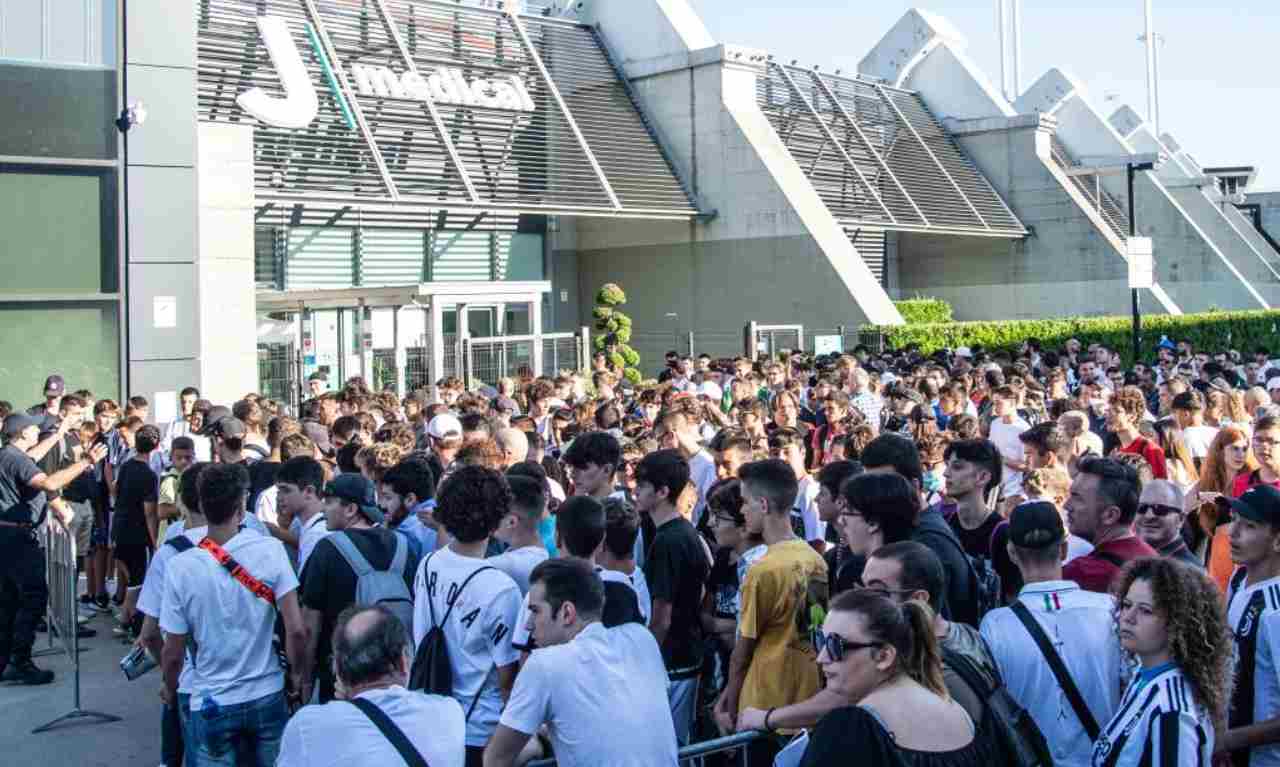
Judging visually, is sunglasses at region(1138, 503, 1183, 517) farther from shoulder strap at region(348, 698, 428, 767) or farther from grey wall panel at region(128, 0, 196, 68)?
grey wall panel at region(128, 0, 196, 68)

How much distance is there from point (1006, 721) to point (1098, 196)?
138ft

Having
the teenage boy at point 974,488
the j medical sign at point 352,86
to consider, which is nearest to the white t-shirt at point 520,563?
the teenage boy at point 974,488

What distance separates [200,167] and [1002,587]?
14251mm

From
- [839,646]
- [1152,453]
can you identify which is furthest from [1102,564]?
[1152,453]

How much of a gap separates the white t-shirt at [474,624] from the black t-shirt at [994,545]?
7.87 feet

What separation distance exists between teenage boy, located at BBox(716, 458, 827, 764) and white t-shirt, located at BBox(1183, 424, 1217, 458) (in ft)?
18.4

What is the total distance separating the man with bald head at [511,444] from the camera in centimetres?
859

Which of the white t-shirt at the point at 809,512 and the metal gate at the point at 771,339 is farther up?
the metal gate at the point at 771,339

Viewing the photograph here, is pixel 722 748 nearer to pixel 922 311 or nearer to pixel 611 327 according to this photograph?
pixel 611 327

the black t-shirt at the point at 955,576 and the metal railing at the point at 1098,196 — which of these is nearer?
the black t-shirt at the point at 955,576

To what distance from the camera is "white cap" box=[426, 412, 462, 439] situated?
10.5m

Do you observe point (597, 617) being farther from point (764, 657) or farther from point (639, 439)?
point (639, 439)

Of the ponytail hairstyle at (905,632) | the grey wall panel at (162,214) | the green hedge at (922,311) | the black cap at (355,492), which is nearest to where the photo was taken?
the ponytail hairstyle at (905,632)

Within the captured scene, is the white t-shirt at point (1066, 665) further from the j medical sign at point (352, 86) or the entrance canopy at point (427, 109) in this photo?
the j medical sign at point (352, 86)
